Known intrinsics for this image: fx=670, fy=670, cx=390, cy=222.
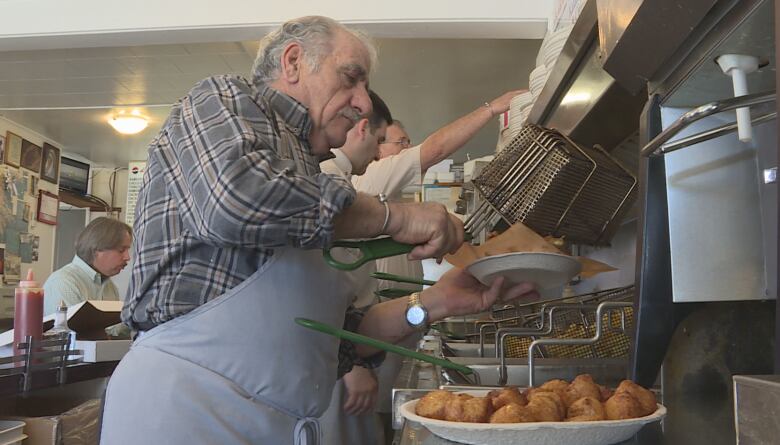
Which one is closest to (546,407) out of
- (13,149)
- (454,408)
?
(454,408)

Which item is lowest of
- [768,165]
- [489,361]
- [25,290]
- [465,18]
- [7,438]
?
[7,438]

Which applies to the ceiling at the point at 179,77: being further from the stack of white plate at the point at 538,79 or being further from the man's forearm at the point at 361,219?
the man's forearm at the point at 361,219

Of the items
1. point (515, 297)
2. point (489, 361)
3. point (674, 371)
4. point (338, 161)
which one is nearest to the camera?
point (674, 371)

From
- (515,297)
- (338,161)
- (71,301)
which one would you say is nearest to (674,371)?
(515,297)

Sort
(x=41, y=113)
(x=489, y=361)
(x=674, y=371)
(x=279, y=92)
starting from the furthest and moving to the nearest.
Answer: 1. (x=41, y=113)
2. (x=489, y=361)
3. (x=279, y=92)
4. (x=674, y=371)

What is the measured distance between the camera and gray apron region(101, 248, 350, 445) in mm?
1232

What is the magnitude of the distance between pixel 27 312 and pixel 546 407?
199cm

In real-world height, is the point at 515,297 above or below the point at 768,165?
below

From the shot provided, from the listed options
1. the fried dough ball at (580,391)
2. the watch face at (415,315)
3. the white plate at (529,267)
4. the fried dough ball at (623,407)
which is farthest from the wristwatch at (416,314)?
the fried dough ball at (623,407)

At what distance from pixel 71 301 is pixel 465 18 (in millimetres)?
2856

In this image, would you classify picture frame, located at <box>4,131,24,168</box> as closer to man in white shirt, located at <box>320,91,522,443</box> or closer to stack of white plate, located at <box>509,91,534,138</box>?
man in white shirt, located at <box>320,91,522,443</box>

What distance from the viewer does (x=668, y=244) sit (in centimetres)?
106

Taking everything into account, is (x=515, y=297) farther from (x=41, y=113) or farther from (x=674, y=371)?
(x=41, y=113)

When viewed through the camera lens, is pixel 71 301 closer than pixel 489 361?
No
